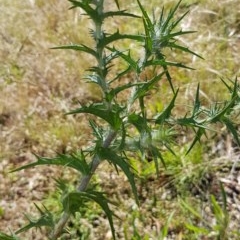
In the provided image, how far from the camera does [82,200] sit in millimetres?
935

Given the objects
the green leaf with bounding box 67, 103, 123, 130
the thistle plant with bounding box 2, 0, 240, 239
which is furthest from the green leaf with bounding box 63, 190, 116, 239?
the green leaf with bounding box 67, 103, 123, 130

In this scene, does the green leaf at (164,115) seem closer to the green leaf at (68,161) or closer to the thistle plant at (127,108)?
Result: the thistle plant at (127,108)

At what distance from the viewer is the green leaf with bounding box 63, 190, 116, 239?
910 mm

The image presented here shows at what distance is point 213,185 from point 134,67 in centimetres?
155

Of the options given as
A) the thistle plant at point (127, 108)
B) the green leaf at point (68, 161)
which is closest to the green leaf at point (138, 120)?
the thistle plant at point (127, 108)

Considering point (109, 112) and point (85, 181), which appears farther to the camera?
point (85, 181)

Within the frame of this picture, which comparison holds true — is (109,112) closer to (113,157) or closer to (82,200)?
(113,157)

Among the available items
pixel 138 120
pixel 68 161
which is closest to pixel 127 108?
pixel 138 120

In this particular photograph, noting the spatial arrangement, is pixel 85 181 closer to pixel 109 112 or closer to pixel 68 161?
pixel 68 161

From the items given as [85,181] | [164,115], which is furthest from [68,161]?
[164,115]

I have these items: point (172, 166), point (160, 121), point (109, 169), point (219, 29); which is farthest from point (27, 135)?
point (160, 121)

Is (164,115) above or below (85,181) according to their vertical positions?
above

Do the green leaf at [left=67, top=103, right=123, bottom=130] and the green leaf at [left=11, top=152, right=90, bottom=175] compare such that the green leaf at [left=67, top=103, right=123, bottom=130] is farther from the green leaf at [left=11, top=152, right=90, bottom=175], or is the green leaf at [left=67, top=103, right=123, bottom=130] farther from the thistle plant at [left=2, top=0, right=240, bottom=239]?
the green leaf at [left=11, top=152, right=90, bottom=175]

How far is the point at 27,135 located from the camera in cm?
258
